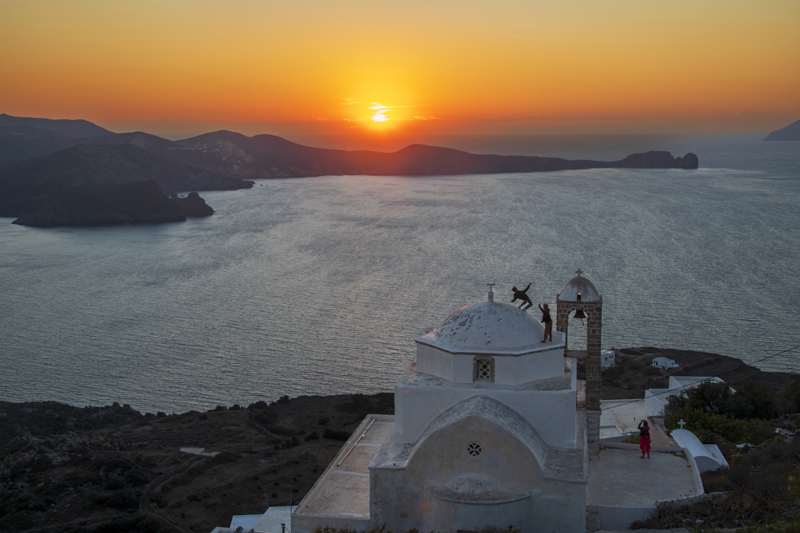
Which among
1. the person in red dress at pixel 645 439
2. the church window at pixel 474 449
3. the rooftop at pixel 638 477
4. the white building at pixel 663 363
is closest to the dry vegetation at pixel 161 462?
the church window at pixel 474 449

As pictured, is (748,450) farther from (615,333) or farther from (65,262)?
(65,262)

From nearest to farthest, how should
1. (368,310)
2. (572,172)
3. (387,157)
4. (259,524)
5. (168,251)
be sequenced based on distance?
(259,524) < (368,310) < (168,251) < (572,172) < (387,157)

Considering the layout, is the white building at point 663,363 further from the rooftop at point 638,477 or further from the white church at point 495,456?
the white church at point 495,456

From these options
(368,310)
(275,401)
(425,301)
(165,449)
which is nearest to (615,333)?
(425,301)

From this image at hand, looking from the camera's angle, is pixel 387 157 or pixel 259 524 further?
pixel 387 157

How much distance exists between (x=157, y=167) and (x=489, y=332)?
114 m

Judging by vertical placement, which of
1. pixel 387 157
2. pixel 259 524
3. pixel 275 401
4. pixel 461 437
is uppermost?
pixel 387 157

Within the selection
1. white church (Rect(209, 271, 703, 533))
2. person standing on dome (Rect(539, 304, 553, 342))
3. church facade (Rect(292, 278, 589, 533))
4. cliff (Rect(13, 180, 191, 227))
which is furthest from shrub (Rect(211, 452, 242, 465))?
cliff (Rect(13, 180, 191, 227))

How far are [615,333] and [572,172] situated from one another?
113071 millimetres

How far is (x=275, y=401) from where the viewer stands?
29.3 m

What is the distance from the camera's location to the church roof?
11.1 metres

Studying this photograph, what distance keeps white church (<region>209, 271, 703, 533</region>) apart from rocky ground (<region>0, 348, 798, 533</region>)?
21.2 feet

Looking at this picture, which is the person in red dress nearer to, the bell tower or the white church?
the white church

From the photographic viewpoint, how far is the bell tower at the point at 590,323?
41.9 feet
